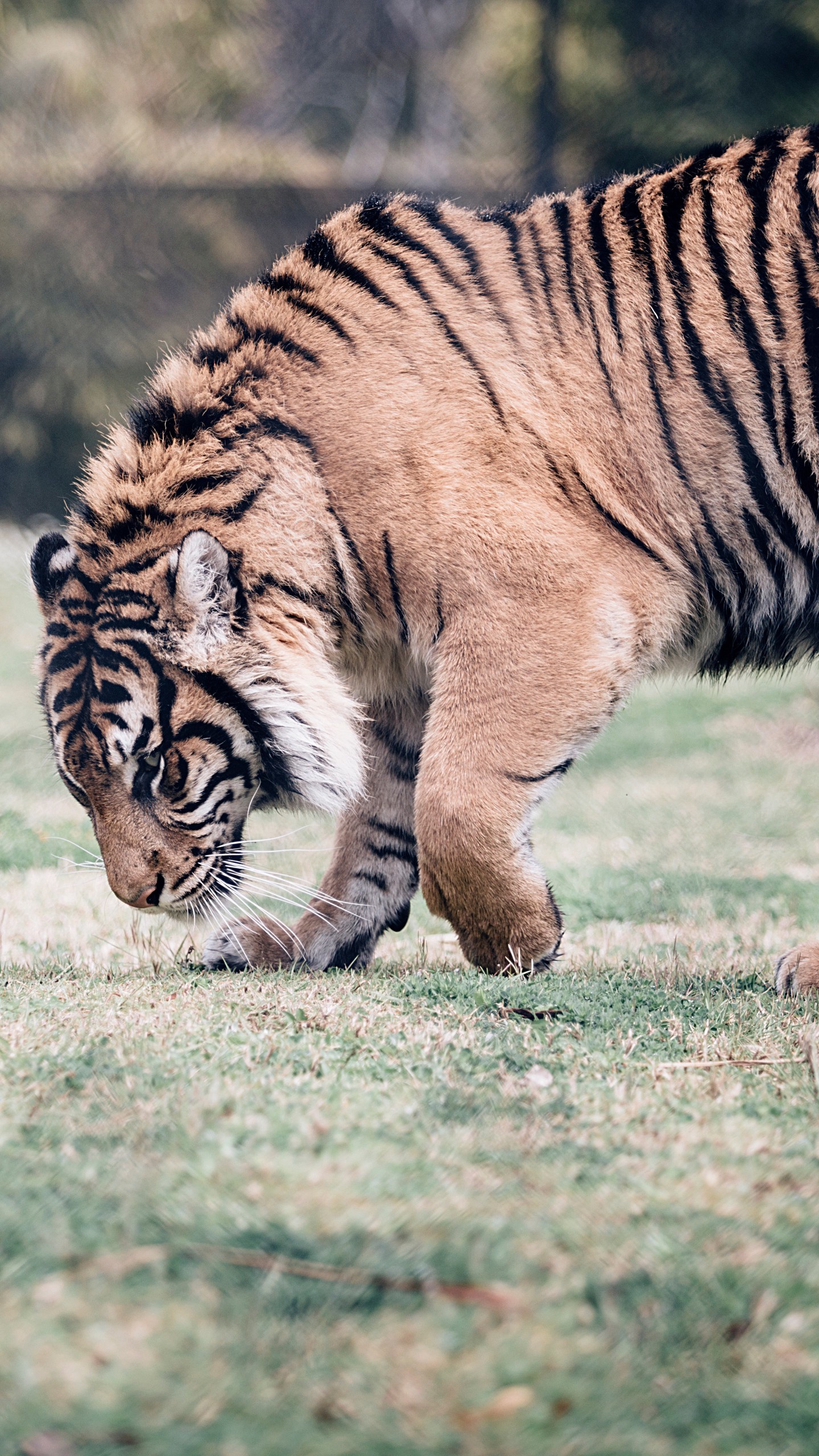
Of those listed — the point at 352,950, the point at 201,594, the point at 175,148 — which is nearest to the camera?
the point at 201,594

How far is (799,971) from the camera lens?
2.49 metres

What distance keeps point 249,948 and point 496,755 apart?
754mm

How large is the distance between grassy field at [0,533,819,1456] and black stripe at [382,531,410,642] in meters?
0.68

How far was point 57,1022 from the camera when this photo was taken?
6.75 ft

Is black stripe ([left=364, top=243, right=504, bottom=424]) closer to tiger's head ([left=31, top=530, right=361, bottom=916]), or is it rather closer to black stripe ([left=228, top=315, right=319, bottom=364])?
black stripe ([left=228, top=315, right=319, bottom=364])

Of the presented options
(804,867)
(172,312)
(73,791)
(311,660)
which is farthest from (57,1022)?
(172,312)

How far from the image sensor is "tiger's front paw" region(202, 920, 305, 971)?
2754 millimetres

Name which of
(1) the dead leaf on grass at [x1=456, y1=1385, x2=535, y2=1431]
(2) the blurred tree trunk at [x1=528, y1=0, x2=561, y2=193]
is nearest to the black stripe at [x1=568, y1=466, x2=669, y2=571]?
(1) the dead leaf on grass at [x1=456, y1=1385, x2=535, y2=1431]

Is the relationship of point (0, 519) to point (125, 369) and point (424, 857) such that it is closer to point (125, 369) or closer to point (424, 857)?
point (125, 369)

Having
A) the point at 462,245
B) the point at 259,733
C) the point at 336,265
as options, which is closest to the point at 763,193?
the point at 462,245

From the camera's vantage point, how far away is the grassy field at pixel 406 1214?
110cm

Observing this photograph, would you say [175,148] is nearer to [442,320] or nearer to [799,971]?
[442,320]

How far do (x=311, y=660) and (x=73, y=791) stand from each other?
0.54 m

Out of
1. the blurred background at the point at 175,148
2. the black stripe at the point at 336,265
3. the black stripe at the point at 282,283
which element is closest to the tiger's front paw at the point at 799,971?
the black stripe at the point at 336,265
